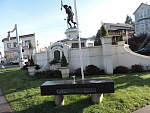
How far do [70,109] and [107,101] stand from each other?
143 centimetres

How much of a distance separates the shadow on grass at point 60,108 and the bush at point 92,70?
6.04m

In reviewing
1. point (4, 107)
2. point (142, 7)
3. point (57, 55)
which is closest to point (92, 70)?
point (57, 55)

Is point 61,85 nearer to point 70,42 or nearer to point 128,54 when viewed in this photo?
point 128,54

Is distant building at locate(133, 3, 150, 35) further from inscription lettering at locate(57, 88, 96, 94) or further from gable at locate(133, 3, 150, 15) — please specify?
inscription lettering at locate(57, 88, 96, 94)

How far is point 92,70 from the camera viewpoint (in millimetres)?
12430

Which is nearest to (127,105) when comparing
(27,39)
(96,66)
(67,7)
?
(96,66)

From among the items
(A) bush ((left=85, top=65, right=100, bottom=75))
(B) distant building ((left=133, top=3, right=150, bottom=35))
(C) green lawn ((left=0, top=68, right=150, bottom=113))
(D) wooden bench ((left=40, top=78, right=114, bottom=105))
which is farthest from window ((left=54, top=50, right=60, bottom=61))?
(B) distant building ((left=133, top=3, right=150, bottom=35))

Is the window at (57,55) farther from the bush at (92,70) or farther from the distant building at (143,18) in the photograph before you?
the distant building at (143,18)

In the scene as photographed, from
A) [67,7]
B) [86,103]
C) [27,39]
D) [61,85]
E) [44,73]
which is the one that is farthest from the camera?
[27,39]

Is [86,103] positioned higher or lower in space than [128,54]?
lower

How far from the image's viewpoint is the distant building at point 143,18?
3694 centimetres

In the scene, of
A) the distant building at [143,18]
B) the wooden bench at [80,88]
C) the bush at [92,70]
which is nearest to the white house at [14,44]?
the distant building at [143,18]

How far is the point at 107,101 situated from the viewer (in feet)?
20.1

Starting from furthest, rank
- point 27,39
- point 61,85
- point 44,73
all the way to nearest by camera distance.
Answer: point 27,39, point 44,73, point 61,85
